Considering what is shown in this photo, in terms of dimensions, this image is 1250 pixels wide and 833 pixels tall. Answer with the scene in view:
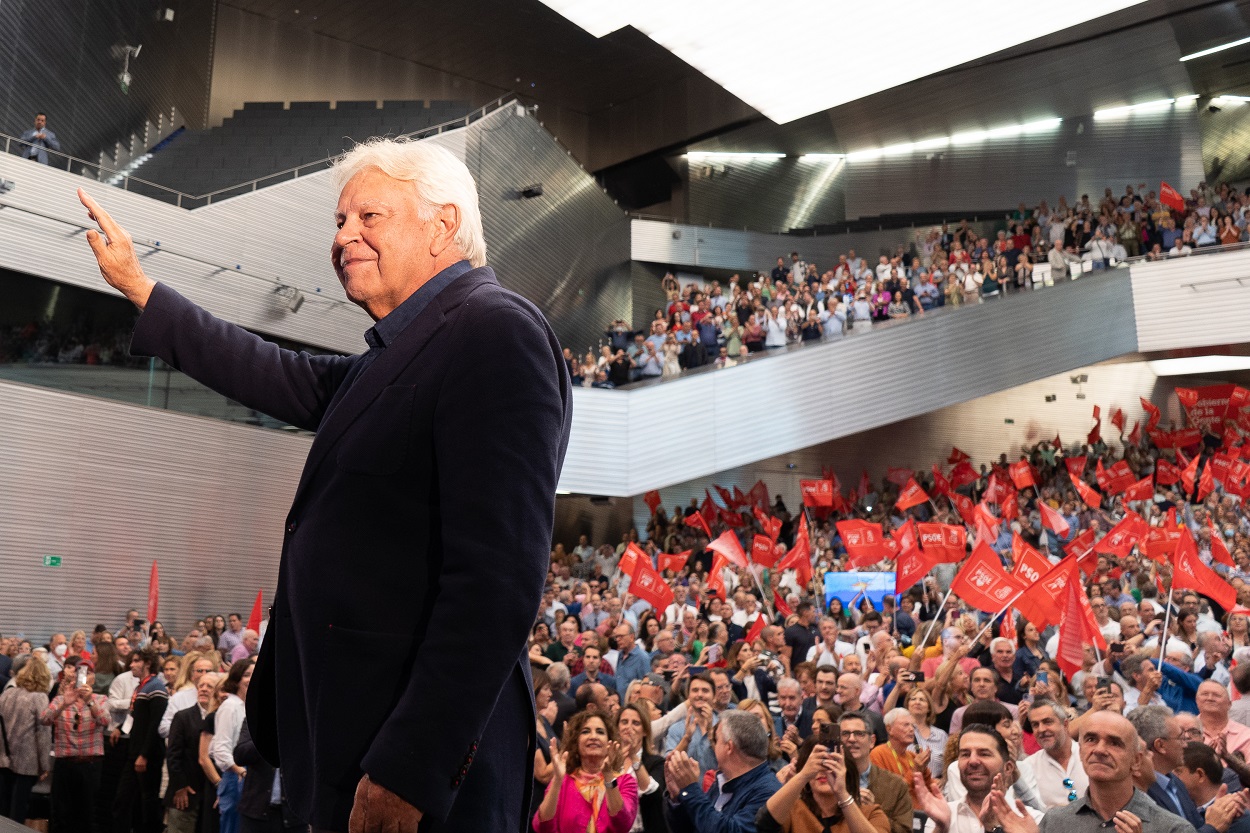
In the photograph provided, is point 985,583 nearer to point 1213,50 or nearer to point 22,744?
point 22,744

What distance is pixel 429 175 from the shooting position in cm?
182

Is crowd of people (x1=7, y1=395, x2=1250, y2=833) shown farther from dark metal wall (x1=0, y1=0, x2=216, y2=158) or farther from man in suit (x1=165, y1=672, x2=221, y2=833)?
dark metal wall (x1=0, y1=0, x2=216, y2=158)

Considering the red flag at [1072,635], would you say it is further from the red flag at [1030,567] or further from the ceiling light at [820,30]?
the ceiling light at [820,30]

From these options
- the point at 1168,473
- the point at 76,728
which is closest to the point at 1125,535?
the point at 1168,473

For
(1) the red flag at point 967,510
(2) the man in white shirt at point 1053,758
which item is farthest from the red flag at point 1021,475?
(2) the man in white shirt at point 1053,758

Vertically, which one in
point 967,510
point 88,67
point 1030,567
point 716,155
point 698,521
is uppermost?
point 716,155

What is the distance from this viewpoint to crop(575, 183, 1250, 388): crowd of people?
19.1m

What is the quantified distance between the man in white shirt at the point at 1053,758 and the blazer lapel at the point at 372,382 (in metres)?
4.85

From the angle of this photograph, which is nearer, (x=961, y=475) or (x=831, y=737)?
(x=831, y=737)

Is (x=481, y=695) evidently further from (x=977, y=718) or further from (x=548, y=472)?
(x=977, y=718)

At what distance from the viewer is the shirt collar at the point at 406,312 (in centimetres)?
177

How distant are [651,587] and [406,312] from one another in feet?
34.6

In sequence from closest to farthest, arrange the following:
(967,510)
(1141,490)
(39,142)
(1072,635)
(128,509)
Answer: (1072,635), (39,142), (128,509), (1141,490), (967,510)

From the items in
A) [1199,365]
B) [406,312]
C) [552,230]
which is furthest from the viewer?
[1199,365]
